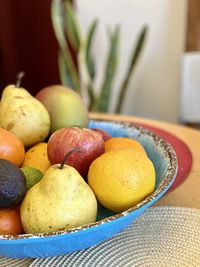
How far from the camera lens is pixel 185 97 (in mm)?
1420

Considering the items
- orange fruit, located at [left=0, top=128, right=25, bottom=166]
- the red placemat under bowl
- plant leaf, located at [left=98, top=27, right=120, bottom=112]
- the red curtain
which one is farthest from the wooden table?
the red curtain

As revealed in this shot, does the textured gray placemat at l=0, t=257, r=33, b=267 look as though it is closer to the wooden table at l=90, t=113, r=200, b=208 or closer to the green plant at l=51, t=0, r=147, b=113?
the wooden table at l=90, t=113, r=200, b=208

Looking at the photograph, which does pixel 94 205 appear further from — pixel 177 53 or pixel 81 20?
pixel 81 20

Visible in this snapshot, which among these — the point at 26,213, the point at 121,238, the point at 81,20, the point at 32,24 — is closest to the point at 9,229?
the point at 26,213

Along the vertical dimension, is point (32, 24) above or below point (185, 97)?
above

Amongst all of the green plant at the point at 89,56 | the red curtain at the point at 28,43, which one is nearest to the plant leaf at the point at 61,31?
the green plant at the point at 89,56

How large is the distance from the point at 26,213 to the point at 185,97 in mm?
1005

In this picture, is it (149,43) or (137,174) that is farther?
(149,43)

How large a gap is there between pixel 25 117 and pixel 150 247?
267 millimetres

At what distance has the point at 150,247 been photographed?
55 cm

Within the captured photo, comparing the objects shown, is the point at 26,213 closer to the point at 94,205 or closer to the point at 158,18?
the point at 94,205

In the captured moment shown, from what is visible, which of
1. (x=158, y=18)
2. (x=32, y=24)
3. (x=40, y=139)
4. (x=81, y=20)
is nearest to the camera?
(x=40, y=139)

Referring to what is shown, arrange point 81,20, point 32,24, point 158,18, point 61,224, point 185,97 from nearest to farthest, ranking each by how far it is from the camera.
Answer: point 61,224
point 185,97
point 158,18
point 81,20
point 32,24

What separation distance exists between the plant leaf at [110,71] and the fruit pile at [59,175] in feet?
3.48
